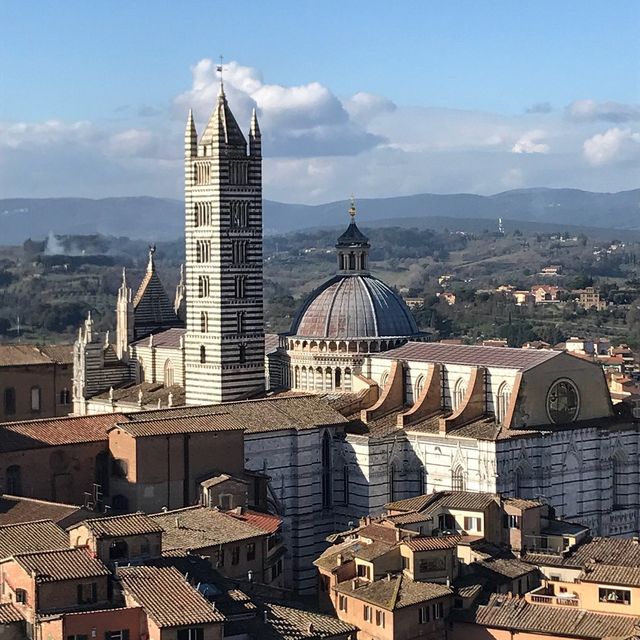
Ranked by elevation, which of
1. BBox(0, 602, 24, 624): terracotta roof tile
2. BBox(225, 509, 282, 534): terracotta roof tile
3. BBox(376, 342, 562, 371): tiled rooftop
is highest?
BBox(376, 342, 562, 371): tiled rooftop

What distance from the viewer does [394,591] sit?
3828cm

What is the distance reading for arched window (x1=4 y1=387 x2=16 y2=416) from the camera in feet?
219

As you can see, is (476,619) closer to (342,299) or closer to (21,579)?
(21,579)

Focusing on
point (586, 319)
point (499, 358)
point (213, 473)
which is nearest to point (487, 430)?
point (499, 358)

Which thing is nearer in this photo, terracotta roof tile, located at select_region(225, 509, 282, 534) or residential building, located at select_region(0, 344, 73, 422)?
terracotta roof tile, located at select_region(225, 509, 282, 534)

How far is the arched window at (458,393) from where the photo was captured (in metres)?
50.3

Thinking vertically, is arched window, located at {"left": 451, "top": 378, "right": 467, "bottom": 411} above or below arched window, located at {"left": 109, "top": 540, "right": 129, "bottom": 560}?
above

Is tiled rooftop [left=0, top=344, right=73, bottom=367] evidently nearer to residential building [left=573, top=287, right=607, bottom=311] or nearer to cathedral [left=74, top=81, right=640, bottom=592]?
cathedral [left=74, top=81, right=640, bottom=592]

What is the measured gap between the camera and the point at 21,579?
3362 cm

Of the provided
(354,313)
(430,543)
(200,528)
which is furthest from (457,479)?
(200,528)

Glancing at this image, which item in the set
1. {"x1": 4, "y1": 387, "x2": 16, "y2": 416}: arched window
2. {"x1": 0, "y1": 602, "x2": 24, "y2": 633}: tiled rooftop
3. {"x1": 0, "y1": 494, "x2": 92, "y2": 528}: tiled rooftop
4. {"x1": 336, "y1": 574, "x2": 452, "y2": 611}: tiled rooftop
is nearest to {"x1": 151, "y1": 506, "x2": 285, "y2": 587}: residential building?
{"x1": 0, "y1": 494, "x2": 92, "y2": 528}: tiled rooftop

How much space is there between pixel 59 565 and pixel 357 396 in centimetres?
1959

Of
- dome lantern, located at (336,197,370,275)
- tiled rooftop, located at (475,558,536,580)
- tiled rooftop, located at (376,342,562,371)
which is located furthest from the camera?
dome lantern, located at (336,197,370,275)

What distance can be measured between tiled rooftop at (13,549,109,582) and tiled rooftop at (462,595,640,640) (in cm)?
894
